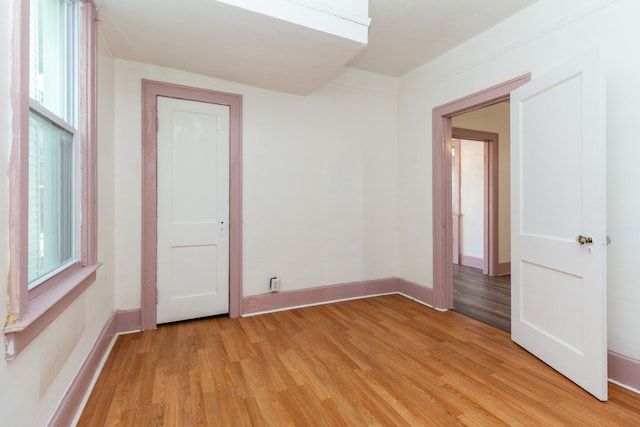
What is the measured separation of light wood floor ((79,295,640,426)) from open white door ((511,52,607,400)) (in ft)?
0.69

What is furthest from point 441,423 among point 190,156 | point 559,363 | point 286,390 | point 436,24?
point 436,24

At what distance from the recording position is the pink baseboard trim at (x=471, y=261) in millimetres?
5078

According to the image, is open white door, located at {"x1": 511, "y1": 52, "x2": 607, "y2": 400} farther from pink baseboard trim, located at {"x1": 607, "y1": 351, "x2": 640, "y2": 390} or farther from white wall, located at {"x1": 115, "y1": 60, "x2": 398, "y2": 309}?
white wall, located at {"x1": 115, "y1": 60, "x2": 398, "y2": 309}

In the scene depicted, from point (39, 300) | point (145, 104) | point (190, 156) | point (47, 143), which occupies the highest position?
point (145, 104)

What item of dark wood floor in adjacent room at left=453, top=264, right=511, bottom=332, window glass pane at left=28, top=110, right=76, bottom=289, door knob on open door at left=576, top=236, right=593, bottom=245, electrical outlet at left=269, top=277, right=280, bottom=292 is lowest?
dark wood floor in adjacent room at left=453, top=264, right=511, bottom=332

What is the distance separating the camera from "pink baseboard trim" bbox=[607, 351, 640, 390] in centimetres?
183

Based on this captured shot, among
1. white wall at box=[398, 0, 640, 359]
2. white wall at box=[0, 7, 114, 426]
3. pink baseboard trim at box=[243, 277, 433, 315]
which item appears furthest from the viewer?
pink baseboard trim at box=[243, 277, 433, 315]

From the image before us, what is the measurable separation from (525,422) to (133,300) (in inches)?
114

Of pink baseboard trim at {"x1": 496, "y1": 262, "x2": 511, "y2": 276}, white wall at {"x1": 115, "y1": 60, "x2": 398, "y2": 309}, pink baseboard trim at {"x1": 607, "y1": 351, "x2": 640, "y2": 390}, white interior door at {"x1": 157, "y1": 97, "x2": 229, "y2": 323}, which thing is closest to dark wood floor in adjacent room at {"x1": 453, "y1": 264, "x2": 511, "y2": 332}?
pink baseboard trim at {"x1": 496, "y1": 262, "x2": 511, "y2": 276}

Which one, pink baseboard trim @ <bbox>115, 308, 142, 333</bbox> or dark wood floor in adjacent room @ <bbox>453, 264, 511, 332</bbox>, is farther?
dark wood floor in adjacent room @ <bbox>453, 264, 511, 332</bbox>

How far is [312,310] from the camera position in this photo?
3.21 metres

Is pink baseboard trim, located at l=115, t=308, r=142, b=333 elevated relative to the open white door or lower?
lower

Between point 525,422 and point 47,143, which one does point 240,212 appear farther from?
point 525,422

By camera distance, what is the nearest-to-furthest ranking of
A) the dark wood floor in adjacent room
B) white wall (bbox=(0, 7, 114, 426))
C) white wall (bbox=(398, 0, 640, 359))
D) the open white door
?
white wall (bbox=(0, 7, 114, 426))
the open white door
white wall (bbox=(398, 0, 640, 359))
the dark wood floor in adjacent room
